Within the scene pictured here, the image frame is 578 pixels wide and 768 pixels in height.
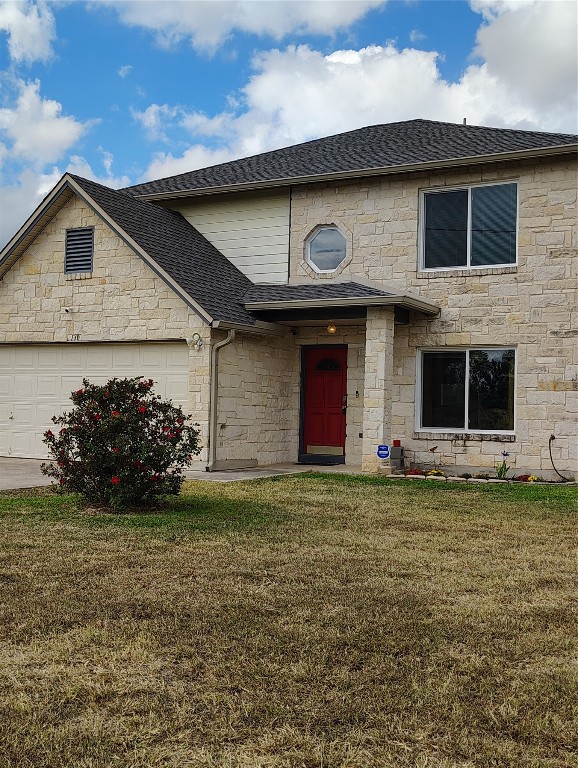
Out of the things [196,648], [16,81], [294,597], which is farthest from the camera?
[16,81]

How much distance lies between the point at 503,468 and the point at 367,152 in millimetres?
7055

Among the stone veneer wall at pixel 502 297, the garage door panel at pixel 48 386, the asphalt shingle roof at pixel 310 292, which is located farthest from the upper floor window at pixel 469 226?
the garage door panel at pixel 48 386

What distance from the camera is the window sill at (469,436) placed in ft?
49.2

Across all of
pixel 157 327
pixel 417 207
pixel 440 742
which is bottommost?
pixel 440 742

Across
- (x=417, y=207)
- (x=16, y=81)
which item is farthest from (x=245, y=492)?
(x=16, y=81)

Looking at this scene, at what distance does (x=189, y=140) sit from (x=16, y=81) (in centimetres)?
437

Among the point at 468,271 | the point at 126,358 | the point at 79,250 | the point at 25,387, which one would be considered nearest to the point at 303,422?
the point at 126,358

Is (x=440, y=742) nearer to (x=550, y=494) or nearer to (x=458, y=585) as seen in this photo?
(x=458, y=585)

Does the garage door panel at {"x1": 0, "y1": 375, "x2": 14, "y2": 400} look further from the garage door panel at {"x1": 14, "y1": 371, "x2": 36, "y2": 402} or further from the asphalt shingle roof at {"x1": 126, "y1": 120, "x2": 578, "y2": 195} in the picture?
the asphalt shingle roof at {"x1": 126, "y1": 120, "x2": 578, "y2": 195}

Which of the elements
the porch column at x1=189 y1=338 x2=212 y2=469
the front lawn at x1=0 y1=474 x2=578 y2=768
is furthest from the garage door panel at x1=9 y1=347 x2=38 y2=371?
the front lawn at x1=0 y1=474 x2=578 y2=768

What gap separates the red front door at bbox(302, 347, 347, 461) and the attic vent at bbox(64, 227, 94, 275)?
4.77 metres

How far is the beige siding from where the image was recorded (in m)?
17.4

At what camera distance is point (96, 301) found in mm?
Answer: 16453

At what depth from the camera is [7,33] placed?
1552 cm
